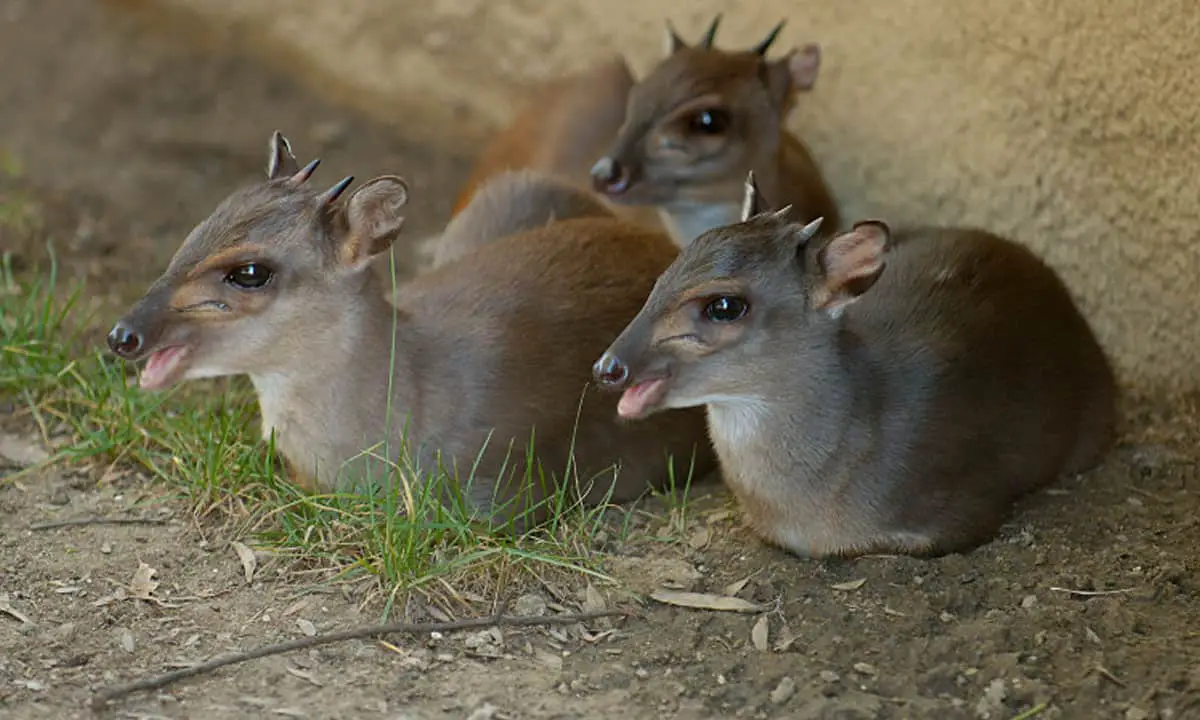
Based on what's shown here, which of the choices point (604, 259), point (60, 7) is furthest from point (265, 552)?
point (60, 7)

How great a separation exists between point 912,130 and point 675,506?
2.12 m

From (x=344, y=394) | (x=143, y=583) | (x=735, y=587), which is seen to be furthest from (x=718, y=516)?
(x=143, y=583)

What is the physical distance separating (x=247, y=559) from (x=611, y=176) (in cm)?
220

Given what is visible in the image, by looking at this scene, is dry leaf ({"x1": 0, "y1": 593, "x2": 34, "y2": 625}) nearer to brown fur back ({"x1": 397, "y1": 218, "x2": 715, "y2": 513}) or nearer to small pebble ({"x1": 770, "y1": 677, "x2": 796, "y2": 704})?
brown fur back ({"x1": 397, "y1": 218, "x2": 715, "y2": 513})

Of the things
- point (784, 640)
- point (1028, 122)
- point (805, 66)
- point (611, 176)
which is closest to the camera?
point (784, 640)

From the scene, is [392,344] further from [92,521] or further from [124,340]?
[92,521]

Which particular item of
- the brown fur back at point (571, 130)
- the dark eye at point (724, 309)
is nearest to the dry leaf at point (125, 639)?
the dark eye at point (724, 309)

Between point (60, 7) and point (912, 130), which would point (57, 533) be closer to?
point (912, 130)

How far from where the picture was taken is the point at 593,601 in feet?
15.2

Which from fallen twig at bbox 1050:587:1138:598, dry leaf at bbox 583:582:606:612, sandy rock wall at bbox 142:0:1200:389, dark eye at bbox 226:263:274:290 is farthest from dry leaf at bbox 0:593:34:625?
sandy rock wall at bbox 142:0:1200:389

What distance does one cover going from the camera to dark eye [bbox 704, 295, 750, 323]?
4.59m

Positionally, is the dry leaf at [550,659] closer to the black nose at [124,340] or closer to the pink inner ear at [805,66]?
the black nose at [124,340]

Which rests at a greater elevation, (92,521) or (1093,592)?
(92,521)

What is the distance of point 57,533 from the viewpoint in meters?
5.02
